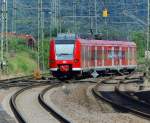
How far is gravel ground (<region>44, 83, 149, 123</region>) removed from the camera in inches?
675

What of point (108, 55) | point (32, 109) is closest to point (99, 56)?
point (108, 55)

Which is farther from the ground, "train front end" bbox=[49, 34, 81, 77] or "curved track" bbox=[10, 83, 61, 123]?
"train front end" bbox=[49, 34, 81, 77]

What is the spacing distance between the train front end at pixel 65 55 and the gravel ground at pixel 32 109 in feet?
28.9

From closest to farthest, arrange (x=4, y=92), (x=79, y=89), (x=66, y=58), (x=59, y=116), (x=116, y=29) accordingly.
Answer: (x=59, y=116)
(x=4, y=92)
(x=79, y=89)
(x=66, y=58)
(x=116, y=29)

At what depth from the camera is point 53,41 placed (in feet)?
127

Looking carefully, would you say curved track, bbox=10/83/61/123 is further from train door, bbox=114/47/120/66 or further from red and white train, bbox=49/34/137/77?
train door, bbox=114/47/120/66

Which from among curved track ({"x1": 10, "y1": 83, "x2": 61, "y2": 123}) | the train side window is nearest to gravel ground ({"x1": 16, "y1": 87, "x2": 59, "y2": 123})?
curved track ({"x1": 10, "y1": 83, "x2": 61, "y2": 123})

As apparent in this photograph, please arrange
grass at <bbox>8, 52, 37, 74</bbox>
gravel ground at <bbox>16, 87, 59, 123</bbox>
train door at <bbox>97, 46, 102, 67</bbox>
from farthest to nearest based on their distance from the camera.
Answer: grass at <bbox>8, 52, 37, 74</bbox>
train door at <bbox>97, 46, 102, 67</bbox>
gravel ground at <bbox>16, 87, 59, 123</bbox>

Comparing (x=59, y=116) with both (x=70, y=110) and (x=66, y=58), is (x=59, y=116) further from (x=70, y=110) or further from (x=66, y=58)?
(x=66, y=58)

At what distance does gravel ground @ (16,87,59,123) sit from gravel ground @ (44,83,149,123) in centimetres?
57

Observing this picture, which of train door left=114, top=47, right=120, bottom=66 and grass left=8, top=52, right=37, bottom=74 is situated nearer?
train door left=114, top=47, right=120, bottom=66

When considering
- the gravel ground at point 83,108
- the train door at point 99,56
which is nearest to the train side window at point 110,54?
the train door at point 99,56

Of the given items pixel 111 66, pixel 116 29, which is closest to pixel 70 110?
pixel 111 66

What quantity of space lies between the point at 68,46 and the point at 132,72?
17.7 metres
